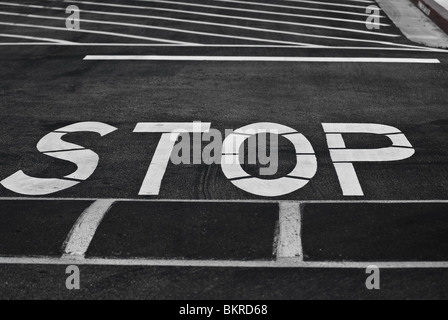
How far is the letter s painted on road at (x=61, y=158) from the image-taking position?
8.21 meters

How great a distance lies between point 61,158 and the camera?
29.9ft

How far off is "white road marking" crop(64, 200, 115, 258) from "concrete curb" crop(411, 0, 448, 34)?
11.3 meters

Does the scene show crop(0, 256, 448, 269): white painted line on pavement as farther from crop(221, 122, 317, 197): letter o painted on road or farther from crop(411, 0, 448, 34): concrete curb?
crop(411, 0, 448, 34): concrete curb

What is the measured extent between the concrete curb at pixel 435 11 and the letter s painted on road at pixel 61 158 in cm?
926

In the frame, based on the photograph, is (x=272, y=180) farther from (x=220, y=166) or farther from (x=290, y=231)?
(x=290, y=231)

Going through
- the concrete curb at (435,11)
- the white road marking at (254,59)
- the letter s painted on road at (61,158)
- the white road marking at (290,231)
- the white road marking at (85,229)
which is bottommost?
the letter s painted on road at (61,158)

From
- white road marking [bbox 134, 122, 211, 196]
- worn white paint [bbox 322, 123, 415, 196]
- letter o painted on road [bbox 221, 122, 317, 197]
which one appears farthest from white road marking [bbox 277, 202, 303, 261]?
white road marking [bbox 134, 122, 211, 196]

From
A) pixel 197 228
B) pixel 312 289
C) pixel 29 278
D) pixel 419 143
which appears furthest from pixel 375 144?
pixel 29 278

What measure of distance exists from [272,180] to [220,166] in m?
0.75

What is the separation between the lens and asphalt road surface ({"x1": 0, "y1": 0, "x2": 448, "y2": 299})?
5.90 metres

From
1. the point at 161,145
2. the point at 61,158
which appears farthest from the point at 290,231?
the point at 61,158

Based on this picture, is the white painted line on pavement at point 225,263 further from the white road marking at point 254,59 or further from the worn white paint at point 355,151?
the white road marking at point 254,59

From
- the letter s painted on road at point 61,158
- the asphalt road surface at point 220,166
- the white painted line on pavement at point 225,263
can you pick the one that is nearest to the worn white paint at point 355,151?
the asphalt road surface at point 220,166

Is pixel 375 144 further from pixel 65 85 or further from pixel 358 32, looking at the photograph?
pixel 358 32
